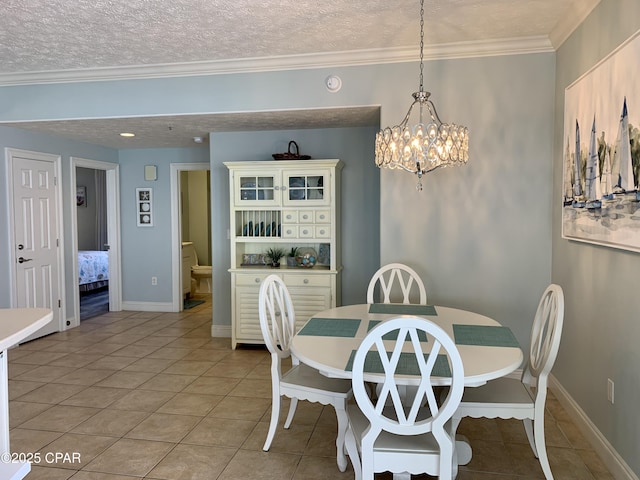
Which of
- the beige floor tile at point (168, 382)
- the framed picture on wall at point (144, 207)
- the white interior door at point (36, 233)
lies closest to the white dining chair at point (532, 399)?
the beige floor tile at point (168, 382)

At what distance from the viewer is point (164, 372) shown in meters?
3.72

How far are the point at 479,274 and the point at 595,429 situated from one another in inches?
51.1

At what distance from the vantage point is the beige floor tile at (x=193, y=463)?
2.26 meters

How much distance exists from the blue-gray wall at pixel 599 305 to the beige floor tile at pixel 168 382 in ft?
9.00

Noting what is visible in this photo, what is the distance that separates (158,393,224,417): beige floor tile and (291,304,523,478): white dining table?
1.08 metres

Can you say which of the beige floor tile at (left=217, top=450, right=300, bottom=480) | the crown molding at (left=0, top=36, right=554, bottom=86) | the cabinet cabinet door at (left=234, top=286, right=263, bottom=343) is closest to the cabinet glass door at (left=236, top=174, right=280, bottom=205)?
the cabinet cabinet door at (left=234, top=286, right=263, bottom=343)

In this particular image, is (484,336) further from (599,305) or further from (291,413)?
(291,413)

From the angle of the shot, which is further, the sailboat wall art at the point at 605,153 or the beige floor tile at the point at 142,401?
the beige floor tile at the point at 142,401

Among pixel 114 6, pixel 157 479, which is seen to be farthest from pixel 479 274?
pixel 114 6

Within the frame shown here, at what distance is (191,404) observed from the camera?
3.09 meters

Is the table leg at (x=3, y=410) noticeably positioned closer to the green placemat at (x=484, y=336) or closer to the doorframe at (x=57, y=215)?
the green placemat at (x=484, y=336)

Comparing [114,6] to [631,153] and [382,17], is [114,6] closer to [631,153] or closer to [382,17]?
[382,17]

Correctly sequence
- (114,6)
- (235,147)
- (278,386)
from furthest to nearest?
(235,147) → (114,6) → (278,386)

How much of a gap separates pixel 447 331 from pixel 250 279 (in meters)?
2.31
